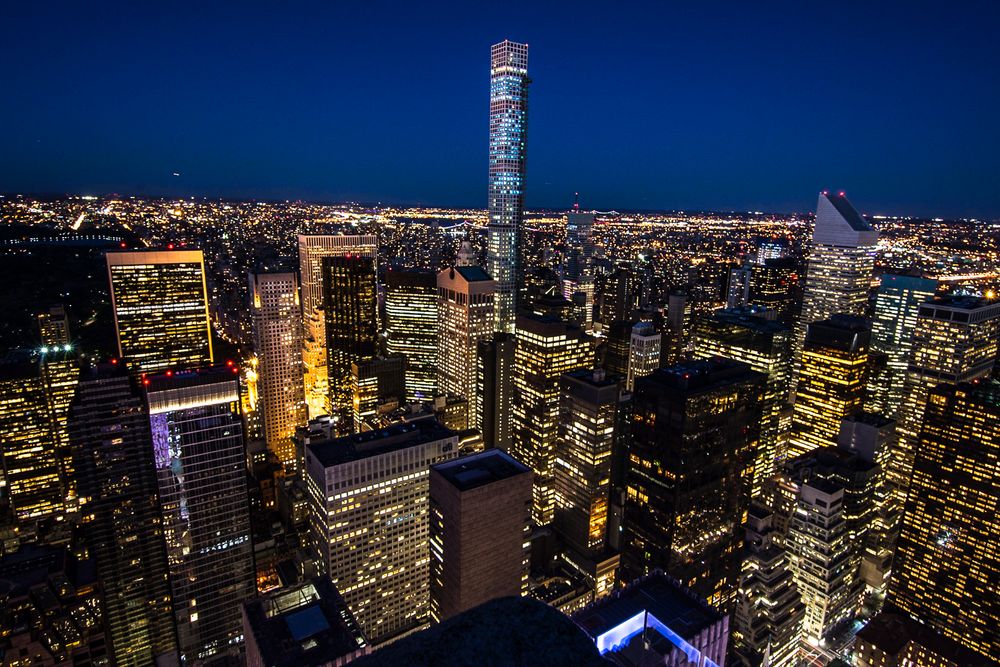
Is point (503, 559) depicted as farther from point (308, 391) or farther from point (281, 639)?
point (308, 391)

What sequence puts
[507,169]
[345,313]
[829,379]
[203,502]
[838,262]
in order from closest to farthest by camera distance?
[203,502]
[829,379]
[345,313]
[507,169]
[838,262]

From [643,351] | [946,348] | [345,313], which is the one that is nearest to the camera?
[946,348]

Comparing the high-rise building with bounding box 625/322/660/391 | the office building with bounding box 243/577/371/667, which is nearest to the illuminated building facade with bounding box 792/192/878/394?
the high-rise building with bounding box 625/322/660/391

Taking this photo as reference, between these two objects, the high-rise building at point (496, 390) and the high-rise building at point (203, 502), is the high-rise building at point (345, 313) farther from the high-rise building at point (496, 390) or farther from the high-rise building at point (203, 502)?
the high-rise building at point (203, 502)

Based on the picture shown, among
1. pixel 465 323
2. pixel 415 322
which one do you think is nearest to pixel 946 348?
pixel 465 323

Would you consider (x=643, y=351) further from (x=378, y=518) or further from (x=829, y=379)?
(x=378, y=518)

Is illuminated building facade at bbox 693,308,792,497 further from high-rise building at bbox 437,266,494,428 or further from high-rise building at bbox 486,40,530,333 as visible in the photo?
high-rise building at bbox 437,266,494,428

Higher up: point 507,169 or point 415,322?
point 507,169
